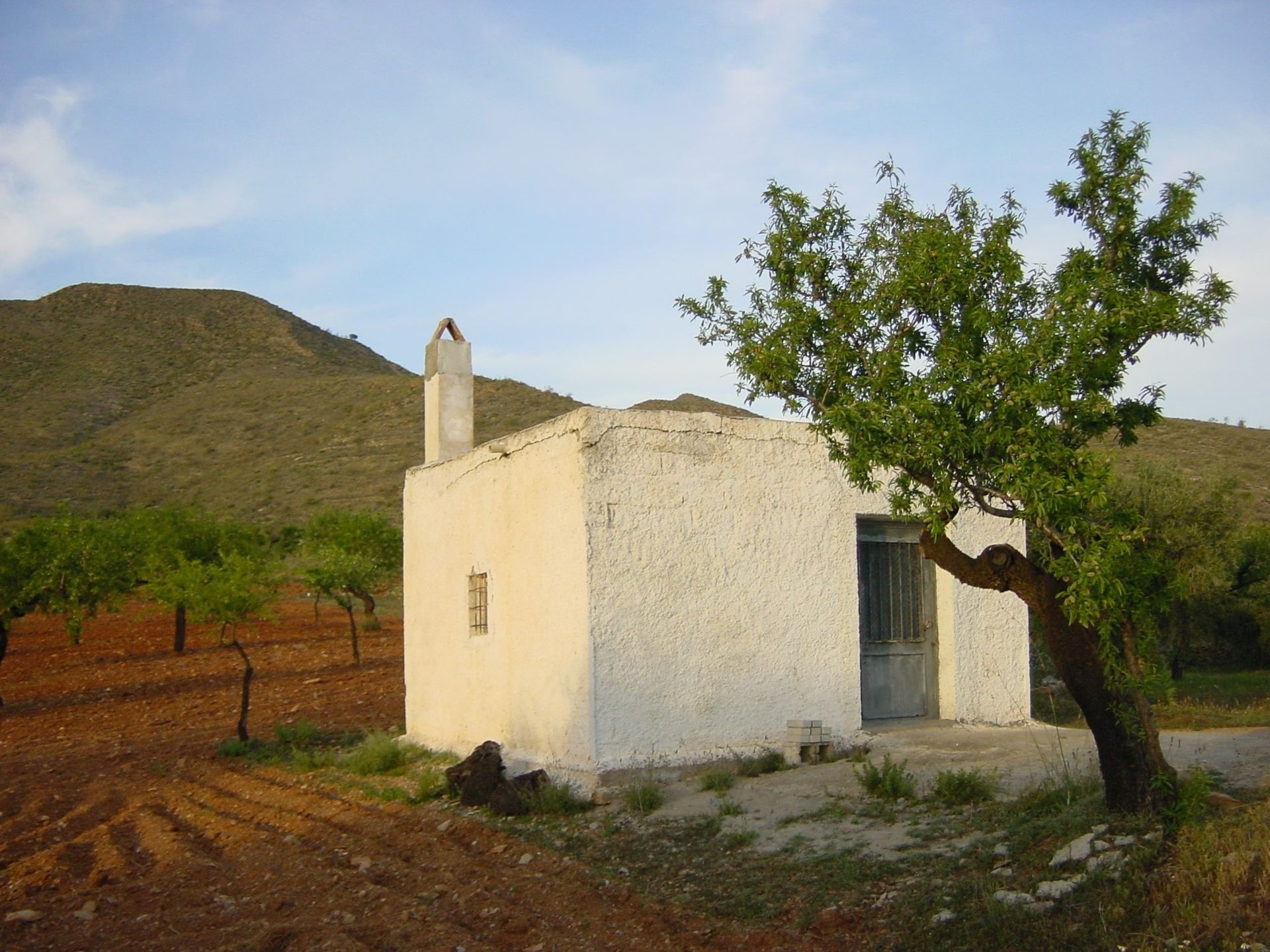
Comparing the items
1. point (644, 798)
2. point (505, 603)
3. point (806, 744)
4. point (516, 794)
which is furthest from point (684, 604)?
point (516, 794)

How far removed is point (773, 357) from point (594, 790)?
416cm

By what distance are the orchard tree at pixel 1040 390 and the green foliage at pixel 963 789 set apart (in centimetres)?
127

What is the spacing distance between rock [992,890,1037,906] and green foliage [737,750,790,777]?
402cm

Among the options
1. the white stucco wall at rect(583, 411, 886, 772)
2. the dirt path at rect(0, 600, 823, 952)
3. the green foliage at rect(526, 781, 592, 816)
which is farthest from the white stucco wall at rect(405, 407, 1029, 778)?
the dirt path at rect(0, 600, 823, 952)

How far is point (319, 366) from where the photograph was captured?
5678 centimetres

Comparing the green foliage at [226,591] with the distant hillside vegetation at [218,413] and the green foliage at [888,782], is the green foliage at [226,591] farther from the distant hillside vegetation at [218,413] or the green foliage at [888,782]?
the distant hillside vegetation at [218,413]

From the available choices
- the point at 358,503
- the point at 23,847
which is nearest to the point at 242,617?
the point at 23,847

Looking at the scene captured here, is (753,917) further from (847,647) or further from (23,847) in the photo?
(23,847)

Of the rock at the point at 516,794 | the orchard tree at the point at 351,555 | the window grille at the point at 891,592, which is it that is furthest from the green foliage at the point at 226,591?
the window grille at the point at 891,592

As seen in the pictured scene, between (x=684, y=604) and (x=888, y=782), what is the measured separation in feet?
8.22

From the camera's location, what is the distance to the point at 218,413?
158ft

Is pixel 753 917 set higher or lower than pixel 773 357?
lower

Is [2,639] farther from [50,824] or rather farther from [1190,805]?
[1190,805]

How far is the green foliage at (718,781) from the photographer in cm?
927
